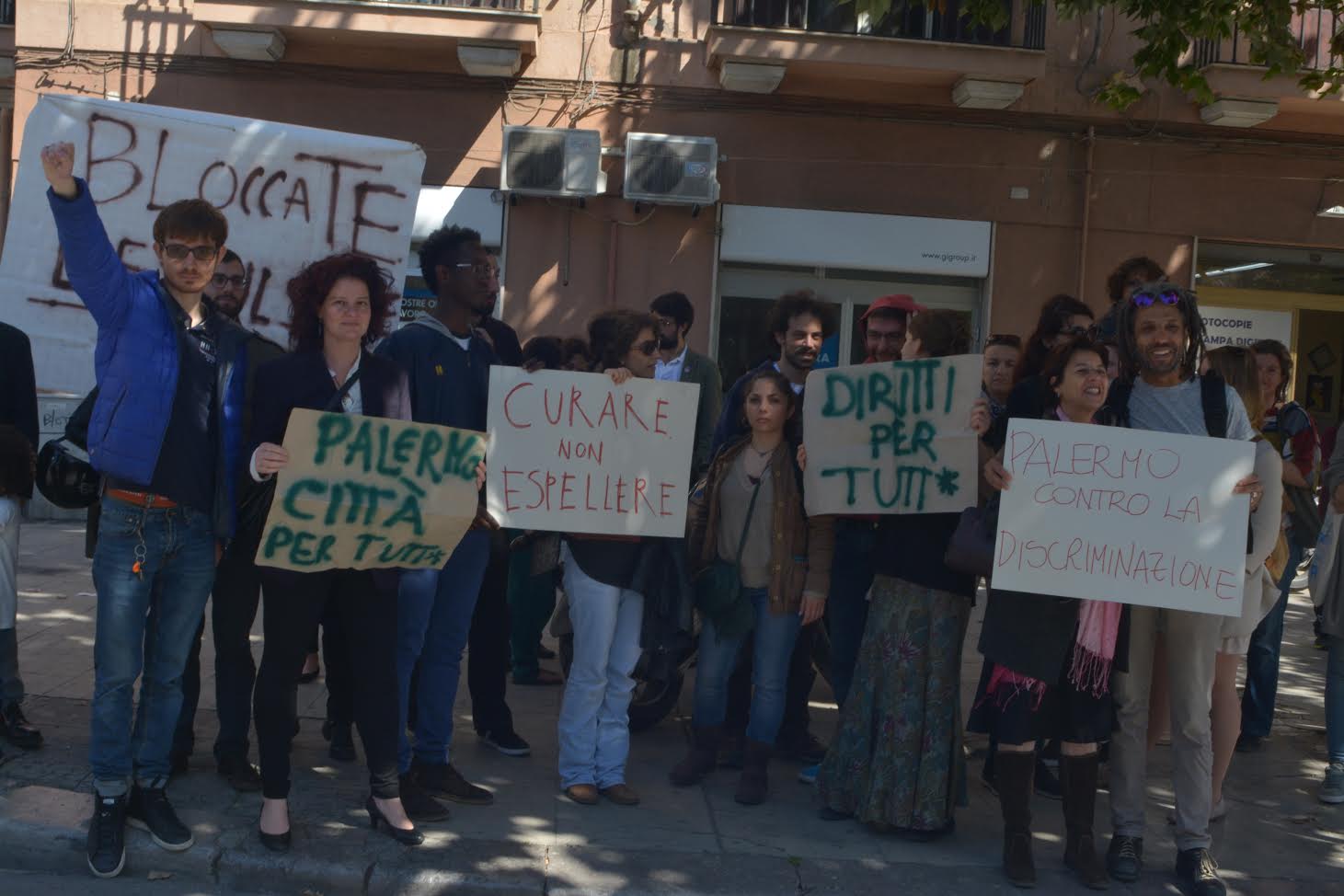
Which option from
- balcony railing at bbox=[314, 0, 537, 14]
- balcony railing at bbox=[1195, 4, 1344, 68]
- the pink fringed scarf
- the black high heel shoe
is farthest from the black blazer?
balcony railing at bbox=[1195, 4, 1344, 68]

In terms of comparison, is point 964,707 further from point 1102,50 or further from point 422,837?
point 1102,50

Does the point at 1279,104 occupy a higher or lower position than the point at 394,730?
higher

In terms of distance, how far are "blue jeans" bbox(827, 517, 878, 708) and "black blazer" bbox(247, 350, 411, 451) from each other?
1901 millimetres

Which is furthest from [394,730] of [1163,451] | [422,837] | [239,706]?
[1163,451]

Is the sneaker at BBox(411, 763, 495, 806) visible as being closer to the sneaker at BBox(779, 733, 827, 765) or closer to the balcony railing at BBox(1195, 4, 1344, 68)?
the sneaker at BBox(779, 733, 827, 765)

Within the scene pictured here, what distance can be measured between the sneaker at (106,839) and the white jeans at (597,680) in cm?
161

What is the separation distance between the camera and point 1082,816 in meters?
4.68

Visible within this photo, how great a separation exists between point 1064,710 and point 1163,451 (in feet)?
3.16

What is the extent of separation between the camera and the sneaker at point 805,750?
5.82 meters

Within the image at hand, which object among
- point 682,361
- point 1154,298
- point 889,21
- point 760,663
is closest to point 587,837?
point 760,663

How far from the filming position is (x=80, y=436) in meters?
4.56

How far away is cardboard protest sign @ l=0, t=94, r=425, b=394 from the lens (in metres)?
5.33

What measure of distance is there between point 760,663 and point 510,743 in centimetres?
120

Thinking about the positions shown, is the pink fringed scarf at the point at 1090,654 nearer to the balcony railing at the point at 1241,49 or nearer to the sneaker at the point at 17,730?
the sneaker at the point at 17,730
